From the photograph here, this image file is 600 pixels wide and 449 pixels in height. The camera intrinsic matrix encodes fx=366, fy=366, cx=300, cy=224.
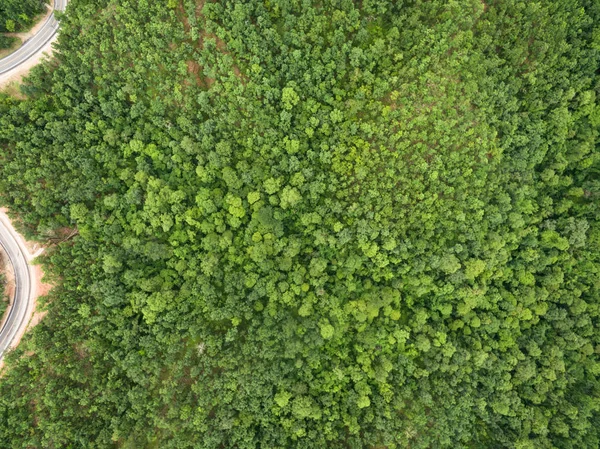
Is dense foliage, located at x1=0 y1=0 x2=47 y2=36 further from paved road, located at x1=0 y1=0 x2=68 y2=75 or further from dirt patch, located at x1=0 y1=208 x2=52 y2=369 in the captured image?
dirt patch, located at x1=0 y1=208 x2=52 y2=369

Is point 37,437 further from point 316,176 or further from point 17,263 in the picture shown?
point 316,176

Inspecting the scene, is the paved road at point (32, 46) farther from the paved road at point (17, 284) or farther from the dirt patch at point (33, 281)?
the paved road at point (17, 284)

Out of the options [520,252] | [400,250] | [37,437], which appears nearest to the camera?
[37,437]

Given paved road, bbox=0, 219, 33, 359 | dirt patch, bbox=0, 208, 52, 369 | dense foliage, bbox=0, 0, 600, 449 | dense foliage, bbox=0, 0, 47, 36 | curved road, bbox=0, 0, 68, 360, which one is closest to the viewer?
dense foliage, bbox=0, 0, 600, 449

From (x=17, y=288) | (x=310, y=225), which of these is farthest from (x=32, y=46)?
(x=310, y=225)

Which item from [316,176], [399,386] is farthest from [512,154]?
[399,386]

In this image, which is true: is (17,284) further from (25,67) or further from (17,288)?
(25,67)

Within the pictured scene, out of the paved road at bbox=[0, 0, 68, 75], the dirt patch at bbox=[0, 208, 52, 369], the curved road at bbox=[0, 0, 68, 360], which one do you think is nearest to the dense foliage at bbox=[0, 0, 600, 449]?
the dirt patch at bbox=[0, 208, 52, 369]
